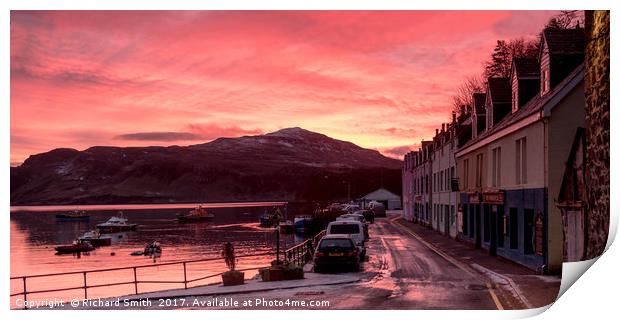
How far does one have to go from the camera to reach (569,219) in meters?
23.2

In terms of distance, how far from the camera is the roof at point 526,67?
108 ft

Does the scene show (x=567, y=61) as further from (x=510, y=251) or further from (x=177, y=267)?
Answer: (x=177, y=267)

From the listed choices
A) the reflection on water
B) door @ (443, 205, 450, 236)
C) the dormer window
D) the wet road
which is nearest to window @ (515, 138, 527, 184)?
the dormer window

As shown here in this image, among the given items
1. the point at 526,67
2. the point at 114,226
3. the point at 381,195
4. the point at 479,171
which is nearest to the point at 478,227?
the point at 479,171

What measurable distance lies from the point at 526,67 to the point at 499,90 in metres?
5.63

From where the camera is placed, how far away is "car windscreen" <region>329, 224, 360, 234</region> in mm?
41000

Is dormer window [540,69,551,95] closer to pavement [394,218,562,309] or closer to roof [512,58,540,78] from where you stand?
roof [512,58,540,78]

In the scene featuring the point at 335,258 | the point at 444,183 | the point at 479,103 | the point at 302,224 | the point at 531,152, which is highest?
the point at 479,103

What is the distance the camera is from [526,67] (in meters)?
33.2

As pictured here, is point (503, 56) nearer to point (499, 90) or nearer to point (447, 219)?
point (447, 219)

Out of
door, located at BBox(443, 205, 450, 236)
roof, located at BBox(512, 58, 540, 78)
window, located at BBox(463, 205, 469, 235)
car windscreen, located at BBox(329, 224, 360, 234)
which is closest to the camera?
roof, located at BBox(512, 58, 540, 78)

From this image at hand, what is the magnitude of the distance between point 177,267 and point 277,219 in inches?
1874

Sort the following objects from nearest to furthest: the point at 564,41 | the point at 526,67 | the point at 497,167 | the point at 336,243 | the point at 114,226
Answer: the point at 564,41
the point at 336,243
the point at 526,67
the point at 497,167
the point at 114,226
